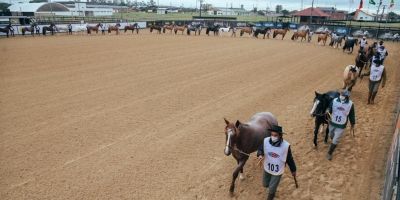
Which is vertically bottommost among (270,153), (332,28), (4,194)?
(4,194)

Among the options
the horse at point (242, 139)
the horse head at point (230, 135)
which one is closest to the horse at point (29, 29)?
the horse at point (242, 139)

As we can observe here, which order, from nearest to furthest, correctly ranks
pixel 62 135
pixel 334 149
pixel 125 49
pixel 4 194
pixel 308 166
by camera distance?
pixel 4 194, pixel 308 166, pixel 334 149, pixel 62 135, pixel 125 49

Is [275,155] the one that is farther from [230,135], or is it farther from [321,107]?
[321,107]

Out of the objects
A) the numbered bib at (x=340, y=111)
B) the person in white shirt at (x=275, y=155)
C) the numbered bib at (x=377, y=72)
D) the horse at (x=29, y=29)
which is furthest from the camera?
the horse at (x=29, y=29)

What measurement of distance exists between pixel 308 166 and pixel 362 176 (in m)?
1.15

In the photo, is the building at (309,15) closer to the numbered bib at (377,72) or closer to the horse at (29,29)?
the horse at (29,29)

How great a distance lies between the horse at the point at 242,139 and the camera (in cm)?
573

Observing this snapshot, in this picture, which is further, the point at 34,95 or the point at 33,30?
the point at 33,30

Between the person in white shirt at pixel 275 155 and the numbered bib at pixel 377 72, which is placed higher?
the numbered bib at pixel 377 72

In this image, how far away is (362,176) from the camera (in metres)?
6.80

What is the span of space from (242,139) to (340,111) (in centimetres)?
267

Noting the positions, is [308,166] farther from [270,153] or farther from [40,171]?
[40,171]

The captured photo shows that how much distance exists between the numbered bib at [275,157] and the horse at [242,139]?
26.1 inches

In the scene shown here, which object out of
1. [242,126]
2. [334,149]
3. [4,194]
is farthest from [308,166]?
[4,194]
